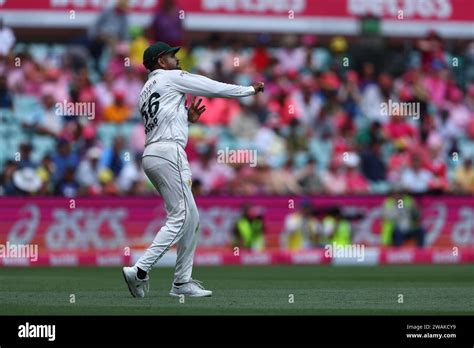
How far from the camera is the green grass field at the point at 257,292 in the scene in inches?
405

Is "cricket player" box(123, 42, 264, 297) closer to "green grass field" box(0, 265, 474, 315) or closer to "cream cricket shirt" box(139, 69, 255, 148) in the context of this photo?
"cream cricket shirt" box(139, 69, 255, 148)

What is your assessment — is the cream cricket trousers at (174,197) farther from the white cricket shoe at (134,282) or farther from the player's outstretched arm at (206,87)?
the player's outstretched arm at (206,87)

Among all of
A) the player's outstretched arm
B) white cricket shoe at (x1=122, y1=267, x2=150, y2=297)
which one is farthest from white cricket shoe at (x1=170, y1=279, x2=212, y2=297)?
the player's outstretched arm

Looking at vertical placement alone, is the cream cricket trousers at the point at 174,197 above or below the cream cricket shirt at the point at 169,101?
below

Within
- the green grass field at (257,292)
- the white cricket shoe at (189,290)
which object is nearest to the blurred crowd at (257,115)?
the green grass field at (257,292)

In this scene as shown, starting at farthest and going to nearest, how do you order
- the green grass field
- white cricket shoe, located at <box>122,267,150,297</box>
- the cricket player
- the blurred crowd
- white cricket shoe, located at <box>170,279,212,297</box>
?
the blurred crowd
white cricket shoe, located at <box>170,279,212,297</box>
the cricket player
white cricket shoe, located at <box>122,267,150,297</box>
the green grass field

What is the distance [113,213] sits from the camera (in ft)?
65.3

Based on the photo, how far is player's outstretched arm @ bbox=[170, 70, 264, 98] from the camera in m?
11.0

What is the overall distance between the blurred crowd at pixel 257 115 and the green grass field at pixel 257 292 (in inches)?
167

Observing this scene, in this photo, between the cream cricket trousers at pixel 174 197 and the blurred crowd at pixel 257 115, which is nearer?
the cream cricket trousers at pixel 174 197

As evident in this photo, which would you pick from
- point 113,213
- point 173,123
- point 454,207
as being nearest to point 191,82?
point 173,123

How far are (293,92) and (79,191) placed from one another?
5.62 m

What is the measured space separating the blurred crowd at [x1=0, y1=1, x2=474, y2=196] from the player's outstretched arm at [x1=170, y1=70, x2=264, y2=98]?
9.13 metres
